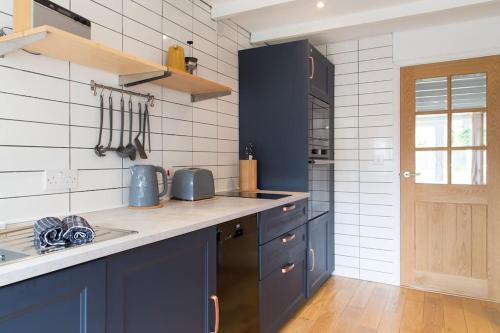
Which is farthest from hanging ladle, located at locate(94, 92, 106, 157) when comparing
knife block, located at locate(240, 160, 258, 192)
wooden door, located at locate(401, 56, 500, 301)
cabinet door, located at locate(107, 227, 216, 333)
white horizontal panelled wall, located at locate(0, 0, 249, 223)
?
wooden door, located at locate(401, 56, 500, 301)

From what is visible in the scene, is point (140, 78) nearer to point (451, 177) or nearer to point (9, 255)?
point (9, 255)

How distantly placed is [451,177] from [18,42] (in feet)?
10.0

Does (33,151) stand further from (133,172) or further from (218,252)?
(218,252)

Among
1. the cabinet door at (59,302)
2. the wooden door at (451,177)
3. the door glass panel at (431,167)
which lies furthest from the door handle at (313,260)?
the cabinet door at (59,302)

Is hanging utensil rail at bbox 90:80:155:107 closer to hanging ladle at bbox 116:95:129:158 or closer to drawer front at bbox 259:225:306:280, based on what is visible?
hanging ladle at bbox 116:95:129:158

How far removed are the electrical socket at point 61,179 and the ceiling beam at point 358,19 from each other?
6.90 feet

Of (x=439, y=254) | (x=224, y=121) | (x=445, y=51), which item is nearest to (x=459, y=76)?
(x=445, y=51)

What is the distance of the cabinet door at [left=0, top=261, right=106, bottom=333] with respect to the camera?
31.6 inches

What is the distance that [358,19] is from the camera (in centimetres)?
275

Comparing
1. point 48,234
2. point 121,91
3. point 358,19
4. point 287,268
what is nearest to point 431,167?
point 358,19

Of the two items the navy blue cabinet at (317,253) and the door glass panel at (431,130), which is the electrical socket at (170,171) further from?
the door glass panel at (431,130)

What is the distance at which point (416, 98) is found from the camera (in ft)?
9.82

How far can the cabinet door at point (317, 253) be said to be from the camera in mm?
2650

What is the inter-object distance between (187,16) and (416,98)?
6.69ft
